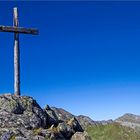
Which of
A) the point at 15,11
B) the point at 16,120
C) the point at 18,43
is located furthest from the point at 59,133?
the point at 15,11

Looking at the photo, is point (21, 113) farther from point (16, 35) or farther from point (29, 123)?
point (16, 35)

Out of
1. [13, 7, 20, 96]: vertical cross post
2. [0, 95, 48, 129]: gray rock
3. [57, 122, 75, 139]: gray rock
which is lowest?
[57, 122, 75, 139]: gray rock

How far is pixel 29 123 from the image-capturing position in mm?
36875

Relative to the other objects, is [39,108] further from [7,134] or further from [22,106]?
[7,134]

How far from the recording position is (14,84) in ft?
133

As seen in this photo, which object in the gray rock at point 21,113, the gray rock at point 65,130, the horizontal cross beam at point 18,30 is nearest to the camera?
the gray rock at point 21,113

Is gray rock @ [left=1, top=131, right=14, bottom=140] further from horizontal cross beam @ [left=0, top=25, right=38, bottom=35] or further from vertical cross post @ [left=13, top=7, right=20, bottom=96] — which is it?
horizontal cross beam @ [left=0, top=25, right=38, bottom=35]

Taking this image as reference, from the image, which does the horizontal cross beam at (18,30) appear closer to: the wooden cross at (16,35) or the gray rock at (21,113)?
the wooden cross at (16,35)

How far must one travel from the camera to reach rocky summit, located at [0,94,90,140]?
114 feet

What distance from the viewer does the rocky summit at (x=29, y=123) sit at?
3466 cm

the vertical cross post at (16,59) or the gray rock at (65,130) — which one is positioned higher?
the vertical cross post at (16,59)

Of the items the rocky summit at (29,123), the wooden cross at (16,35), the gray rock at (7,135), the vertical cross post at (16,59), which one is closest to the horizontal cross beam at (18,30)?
the wooden cross at (16,35)

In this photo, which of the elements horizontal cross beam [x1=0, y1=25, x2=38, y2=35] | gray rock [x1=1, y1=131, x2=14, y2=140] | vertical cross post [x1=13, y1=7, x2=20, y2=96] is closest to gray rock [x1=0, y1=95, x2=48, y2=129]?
vertical cross post [x1=13, y1=7, x2=20, y2=96]

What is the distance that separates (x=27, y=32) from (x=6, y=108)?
28.6 feet
